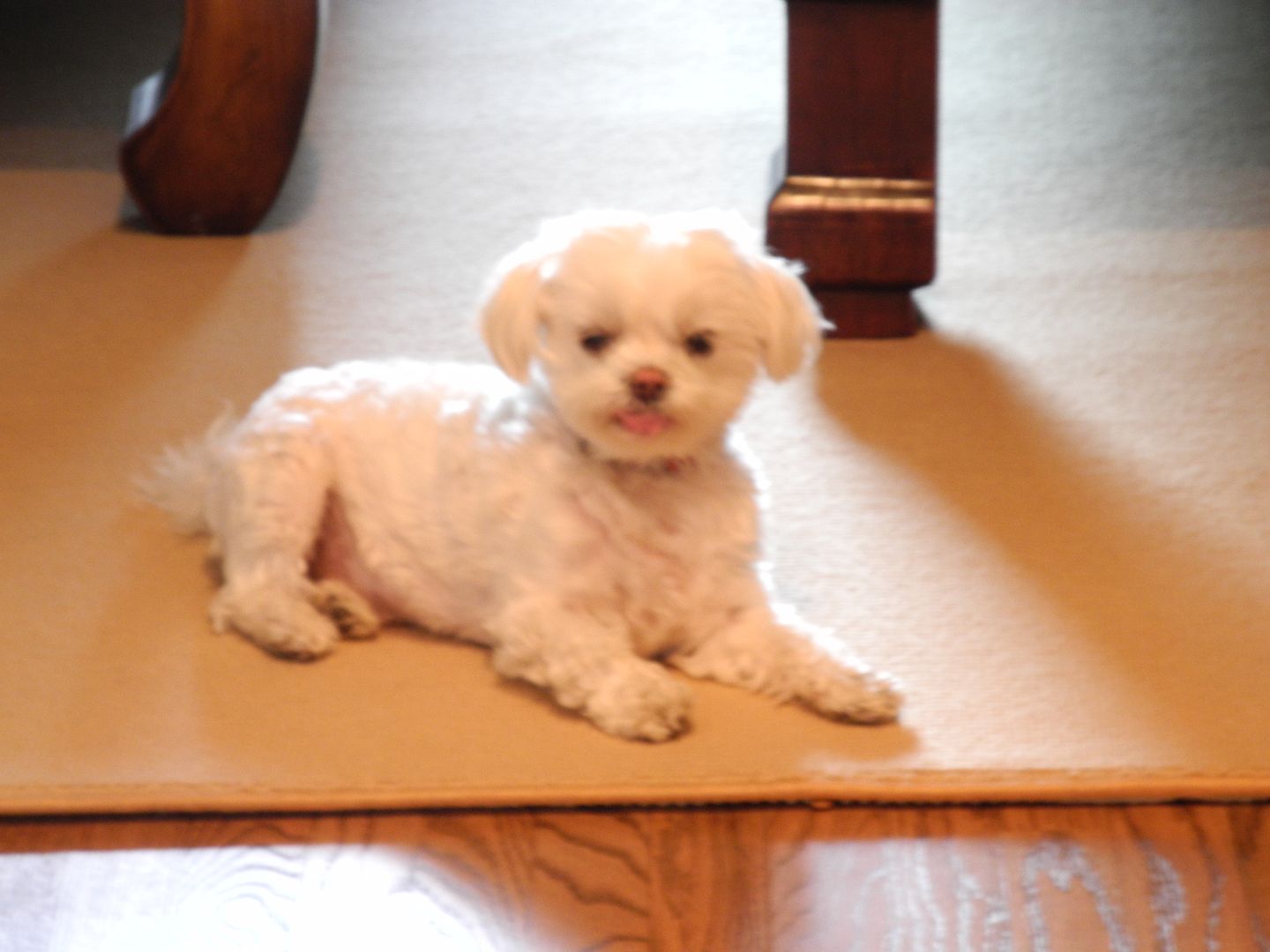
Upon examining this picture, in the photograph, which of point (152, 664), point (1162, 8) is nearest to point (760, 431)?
point (152, 664)

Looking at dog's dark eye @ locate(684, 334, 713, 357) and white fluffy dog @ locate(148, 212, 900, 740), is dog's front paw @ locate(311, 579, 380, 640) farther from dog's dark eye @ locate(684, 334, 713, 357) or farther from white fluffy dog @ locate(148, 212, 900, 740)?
dog's dark eye @ locate(684, 334, 713, 357)

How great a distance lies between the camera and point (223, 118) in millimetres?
2596

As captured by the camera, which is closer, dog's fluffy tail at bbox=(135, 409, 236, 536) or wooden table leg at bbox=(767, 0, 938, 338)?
dog's fluffy tail at bbox=(135, 409, 236, 536)

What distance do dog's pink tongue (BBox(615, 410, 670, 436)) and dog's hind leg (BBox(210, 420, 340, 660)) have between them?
40cm

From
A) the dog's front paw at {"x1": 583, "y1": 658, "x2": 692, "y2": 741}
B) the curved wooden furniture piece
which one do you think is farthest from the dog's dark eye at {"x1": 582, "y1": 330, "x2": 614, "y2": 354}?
the curved wooden furniture piece

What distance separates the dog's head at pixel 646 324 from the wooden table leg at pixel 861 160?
0.74 m

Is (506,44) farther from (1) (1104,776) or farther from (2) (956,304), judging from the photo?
(1) (1104,776)

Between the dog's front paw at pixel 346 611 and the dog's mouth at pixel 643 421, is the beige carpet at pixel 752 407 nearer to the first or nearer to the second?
the dog's front paw at pixel 346 611

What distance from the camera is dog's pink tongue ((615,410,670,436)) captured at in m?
1.55

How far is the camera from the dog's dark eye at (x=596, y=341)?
156 cm

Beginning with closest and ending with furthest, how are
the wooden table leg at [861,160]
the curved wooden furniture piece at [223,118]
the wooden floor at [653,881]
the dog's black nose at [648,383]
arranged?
1. the wooden floor at [653,881]
2. the dog's black nose at [648,383]
3. the wooden table leg at [861,160]
4. the curved wooden furniture piece at [223,118]

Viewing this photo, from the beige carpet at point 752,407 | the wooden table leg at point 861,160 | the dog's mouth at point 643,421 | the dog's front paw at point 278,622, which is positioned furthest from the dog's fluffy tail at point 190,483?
the wooden table leg at point 861,160

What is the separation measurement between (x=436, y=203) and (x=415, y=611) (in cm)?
112

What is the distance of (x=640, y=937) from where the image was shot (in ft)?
4.55
